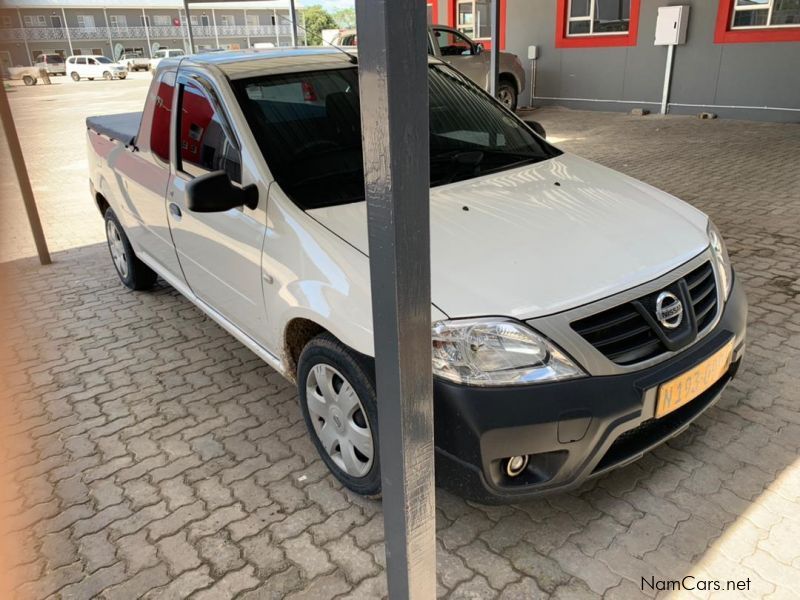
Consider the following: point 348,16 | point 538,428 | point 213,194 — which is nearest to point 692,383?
point 538,428

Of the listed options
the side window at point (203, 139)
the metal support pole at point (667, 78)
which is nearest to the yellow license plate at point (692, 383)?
the side window at point (203, 139)

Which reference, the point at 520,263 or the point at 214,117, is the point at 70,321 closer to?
the point at 214,117

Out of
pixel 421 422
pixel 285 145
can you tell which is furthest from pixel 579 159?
pixel 421 422

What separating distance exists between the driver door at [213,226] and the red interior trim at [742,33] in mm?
10902

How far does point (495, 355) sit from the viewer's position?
2.08 meters

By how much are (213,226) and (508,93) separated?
11561 mm

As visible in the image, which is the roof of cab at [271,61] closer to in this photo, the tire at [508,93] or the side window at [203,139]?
the side window at [203,139]

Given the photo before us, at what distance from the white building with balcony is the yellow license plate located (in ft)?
6.79

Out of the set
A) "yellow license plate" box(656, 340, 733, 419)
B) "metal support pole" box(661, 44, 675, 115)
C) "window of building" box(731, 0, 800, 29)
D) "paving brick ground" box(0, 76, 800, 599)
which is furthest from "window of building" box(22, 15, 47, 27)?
"metal support pole" box(661, 44, 675, 115)

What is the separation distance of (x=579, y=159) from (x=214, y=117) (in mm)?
1955

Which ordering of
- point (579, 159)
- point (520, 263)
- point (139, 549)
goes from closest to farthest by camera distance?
1. point (520, 263)
2. point (139, 549)
3. point (579, 159)

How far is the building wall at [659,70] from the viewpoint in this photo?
35.8 ft

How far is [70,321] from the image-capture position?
4699 mm

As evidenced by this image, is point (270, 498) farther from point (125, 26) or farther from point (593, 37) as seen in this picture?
point (125, 26)
